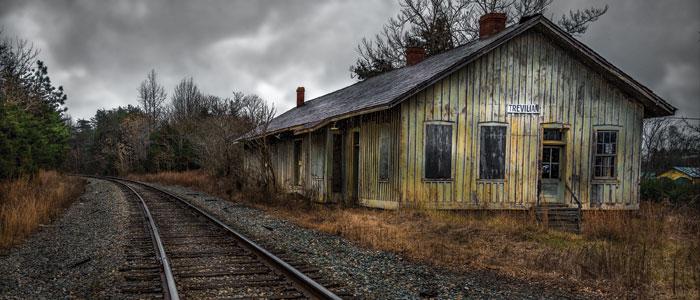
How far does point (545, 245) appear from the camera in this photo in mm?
9172

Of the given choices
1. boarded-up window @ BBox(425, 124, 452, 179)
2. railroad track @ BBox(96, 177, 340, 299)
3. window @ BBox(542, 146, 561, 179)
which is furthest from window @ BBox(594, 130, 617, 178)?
railroad track @ BBox(96, 177, 340, 299)

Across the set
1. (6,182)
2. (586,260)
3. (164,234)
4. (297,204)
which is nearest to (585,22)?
(297,204)

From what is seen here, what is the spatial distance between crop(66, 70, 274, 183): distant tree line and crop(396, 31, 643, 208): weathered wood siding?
644cm

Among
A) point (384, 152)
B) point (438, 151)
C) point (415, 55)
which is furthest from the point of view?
point (415, 55)

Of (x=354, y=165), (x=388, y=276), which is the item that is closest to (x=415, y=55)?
(x=354, y=165)

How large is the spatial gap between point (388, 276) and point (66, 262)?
4.73m

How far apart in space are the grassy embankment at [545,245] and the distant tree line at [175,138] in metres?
7.76

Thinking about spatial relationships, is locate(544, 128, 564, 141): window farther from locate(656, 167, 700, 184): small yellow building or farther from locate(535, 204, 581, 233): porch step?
locate(656, 167, 700, 184): small yellow building

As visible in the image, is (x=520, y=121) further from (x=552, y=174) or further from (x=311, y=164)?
(x=311, y=164)

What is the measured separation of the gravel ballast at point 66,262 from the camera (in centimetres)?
571

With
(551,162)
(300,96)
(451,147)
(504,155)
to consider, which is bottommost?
(551,162)

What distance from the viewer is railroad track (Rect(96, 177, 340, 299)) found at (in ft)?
18.0

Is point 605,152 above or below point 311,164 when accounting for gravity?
above

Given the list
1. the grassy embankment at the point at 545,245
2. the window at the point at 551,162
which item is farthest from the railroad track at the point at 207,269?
the window at the point at 551,162
